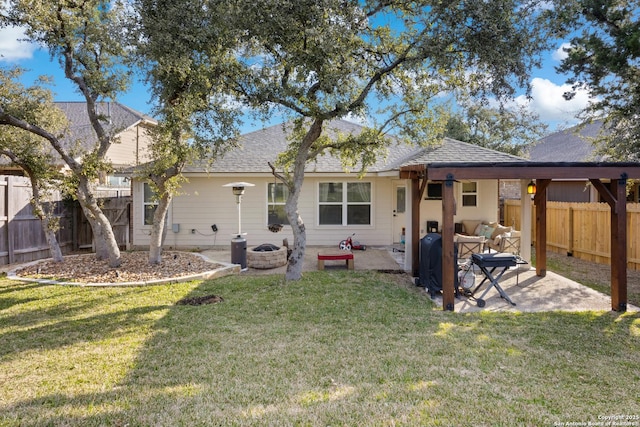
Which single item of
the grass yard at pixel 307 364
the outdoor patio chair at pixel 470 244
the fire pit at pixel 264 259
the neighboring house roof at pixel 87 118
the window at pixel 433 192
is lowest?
the grass yard at pixel 307 364

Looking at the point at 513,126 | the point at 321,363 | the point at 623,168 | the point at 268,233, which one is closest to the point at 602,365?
the point at 321,363

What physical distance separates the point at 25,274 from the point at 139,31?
19.8 feet

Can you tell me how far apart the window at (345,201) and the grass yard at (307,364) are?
6.53 m

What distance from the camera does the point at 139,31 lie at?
771cm

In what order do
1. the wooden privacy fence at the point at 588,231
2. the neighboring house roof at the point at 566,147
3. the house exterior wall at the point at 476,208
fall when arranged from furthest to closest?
1. the neighboring house roof at the point at 566,147
2. the house exterior wall at the point at 476,208
3. the wooden privacy fence at the point at 588,231

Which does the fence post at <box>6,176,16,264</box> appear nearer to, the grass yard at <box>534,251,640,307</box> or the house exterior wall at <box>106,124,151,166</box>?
the house exterior wall at <box>106,124,151,166</box>

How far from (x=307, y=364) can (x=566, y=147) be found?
20596 mm

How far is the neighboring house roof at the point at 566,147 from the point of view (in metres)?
→ 17.1

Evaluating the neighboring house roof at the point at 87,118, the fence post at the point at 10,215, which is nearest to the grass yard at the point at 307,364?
the fence post at the point at 10,215

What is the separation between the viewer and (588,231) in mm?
11438

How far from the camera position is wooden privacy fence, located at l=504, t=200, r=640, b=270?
9.94m

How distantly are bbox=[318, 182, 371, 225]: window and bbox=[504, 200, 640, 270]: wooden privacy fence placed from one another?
6.03 meters

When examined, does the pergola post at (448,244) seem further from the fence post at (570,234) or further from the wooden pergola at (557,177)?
the fence post at (570,234)

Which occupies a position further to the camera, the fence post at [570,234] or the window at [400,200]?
the window at [400,200]
